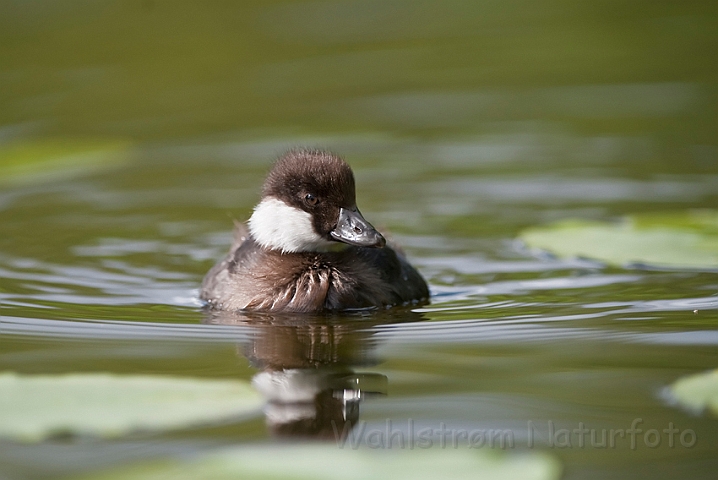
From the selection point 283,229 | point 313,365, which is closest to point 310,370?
point 313,365

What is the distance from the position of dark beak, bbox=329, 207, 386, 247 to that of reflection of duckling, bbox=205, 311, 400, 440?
481 millimetres

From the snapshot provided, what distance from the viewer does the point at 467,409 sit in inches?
189

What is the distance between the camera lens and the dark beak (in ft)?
22.5

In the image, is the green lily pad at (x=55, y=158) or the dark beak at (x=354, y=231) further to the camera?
the green lily pad at (x=55, y=158)

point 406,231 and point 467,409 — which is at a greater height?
point 406,231

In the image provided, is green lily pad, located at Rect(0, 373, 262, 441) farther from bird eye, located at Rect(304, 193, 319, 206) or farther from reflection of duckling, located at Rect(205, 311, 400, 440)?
bird eye, located at Rect(304, 193, 319, 206)

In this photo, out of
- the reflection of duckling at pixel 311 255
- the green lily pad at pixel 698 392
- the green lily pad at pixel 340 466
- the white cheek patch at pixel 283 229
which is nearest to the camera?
the green lily pad at pixel 340 466

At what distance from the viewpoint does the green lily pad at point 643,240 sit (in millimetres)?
7664

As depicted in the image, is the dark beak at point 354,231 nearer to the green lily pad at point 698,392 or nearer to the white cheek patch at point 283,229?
the white cheek patch at point 283,229

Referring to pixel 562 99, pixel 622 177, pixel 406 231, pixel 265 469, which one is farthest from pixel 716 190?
pixel 265 469

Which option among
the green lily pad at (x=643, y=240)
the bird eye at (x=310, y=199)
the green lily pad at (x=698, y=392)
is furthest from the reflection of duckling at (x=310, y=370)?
the green lily pad at (x=643, y=240)

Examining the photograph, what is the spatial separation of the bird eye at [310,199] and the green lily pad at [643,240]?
6.44 ft

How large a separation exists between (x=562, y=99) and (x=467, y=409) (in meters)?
8.92

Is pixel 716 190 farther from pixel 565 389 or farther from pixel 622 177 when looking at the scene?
pixel 565 389
